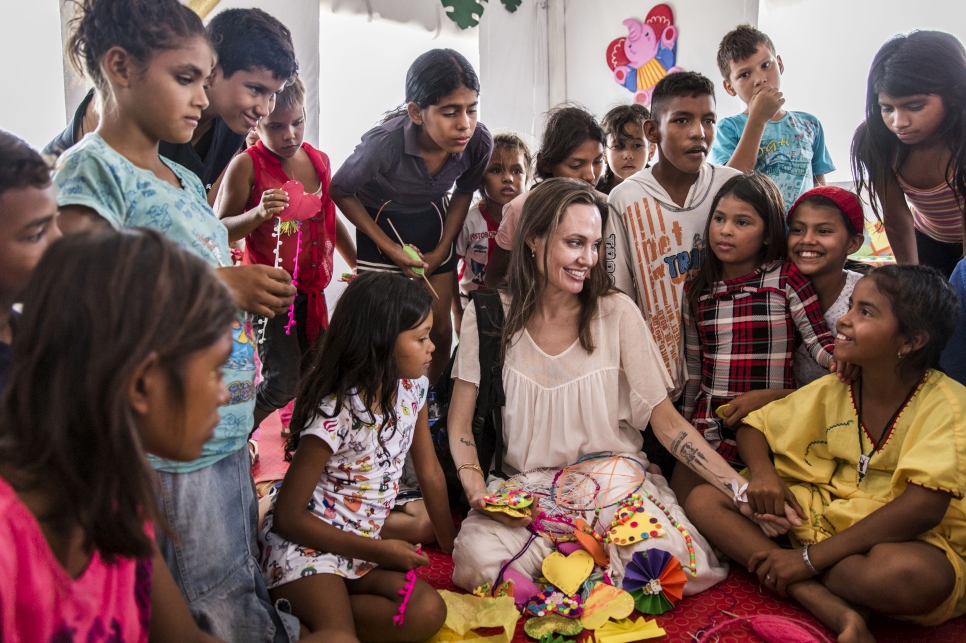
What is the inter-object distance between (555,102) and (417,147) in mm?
3465

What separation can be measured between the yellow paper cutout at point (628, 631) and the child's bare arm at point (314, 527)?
0.47 metres

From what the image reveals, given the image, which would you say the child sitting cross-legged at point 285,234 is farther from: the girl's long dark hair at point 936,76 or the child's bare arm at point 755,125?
the girl's long dark hair at point 936,76

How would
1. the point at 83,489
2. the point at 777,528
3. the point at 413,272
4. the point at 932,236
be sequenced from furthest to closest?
the point at 413,272
the point at 932,236
the point at 777,528
the point at 83,489

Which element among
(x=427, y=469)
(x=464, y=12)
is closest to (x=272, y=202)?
(x=427, y=469)

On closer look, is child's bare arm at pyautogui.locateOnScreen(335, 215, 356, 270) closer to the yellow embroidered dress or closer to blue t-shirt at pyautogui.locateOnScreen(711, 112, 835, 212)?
blue t-shirt at pyautogui.locateOnScreen(711, 112, 835, 212)

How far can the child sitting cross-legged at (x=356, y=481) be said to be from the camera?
1.70m

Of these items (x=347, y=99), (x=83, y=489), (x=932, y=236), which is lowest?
(x=83, y=489)

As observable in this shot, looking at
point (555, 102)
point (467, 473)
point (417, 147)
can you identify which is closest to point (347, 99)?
point (555, 102)

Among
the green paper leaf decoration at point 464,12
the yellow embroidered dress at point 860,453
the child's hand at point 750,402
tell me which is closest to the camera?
the yellow embroidered dress at point 860,453

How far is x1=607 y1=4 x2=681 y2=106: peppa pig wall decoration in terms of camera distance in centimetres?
530

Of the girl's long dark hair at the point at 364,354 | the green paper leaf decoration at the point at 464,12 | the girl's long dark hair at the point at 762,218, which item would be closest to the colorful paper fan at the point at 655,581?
the girl's long dark hair at the point at 364,354

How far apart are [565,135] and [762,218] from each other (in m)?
0.87

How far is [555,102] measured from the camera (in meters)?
5.87

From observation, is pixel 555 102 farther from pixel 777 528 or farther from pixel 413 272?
pixel 777 528
